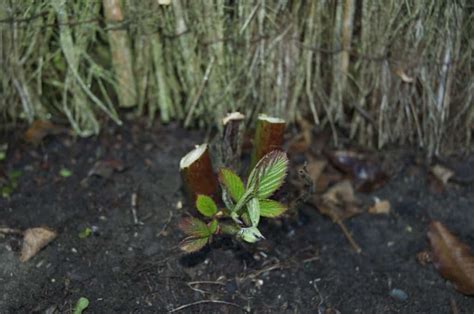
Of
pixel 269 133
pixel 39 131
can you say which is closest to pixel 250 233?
pixel 269 133

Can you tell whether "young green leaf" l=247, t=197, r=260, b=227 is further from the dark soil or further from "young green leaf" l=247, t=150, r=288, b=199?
the dark soil

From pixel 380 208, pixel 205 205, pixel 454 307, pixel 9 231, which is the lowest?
pixel 454 307

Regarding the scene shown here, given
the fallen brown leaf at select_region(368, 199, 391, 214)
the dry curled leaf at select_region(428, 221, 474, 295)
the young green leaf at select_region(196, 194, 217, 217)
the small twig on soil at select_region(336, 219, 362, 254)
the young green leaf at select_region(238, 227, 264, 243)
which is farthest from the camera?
the fallen brown leaf at select_region(368, 199, 391, 214)

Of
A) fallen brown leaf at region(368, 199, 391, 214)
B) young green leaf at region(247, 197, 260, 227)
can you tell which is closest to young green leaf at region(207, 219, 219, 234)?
young green leaf at region(247, 197, 260, 227)

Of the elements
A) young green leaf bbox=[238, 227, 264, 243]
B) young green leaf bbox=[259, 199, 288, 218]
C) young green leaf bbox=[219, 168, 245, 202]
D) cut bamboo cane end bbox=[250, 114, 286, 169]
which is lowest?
young green leaf bbox=[238, 227, 264, 243]

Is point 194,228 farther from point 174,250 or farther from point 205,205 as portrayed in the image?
point 174,250
